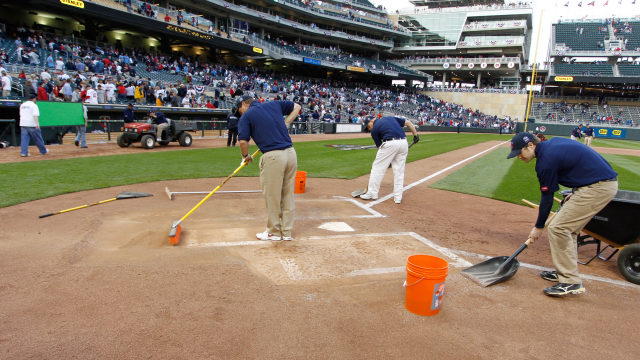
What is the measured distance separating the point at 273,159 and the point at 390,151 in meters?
3.57

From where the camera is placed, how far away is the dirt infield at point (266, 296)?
9.79ft

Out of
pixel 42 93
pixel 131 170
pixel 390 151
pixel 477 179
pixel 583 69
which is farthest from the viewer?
pixel 583 69

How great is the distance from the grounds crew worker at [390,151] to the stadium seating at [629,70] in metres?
69.3

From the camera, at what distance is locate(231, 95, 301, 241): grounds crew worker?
517 centimetres

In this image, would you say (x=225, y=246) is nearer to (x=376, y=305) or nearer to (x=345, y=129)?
(x=376, y=305)

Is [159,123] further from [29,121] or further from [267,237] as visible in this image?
[267,237]

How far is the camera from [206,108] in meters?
24.7

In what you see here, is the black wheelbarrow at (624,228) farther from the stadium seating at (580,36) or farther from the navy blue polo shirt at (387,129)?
the stadium seating at (580,36)

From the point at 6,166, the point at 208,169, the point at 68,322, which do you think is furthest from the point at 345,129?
the point at 68,322

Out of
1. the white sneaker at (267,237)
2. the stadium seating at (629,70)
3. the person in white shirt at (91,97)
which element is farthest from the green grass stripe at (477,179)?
the stadium seating at (629,70)

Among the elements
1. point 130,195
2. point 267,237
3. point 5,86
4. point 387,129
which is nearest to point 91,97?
point 5,86

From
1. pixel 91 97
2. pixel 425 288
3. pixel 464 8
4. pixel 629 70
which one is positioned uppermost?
pixel 464 8

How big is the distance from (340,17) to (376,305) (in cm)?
6329

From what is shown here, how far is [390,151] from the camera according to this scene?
7.89 m
